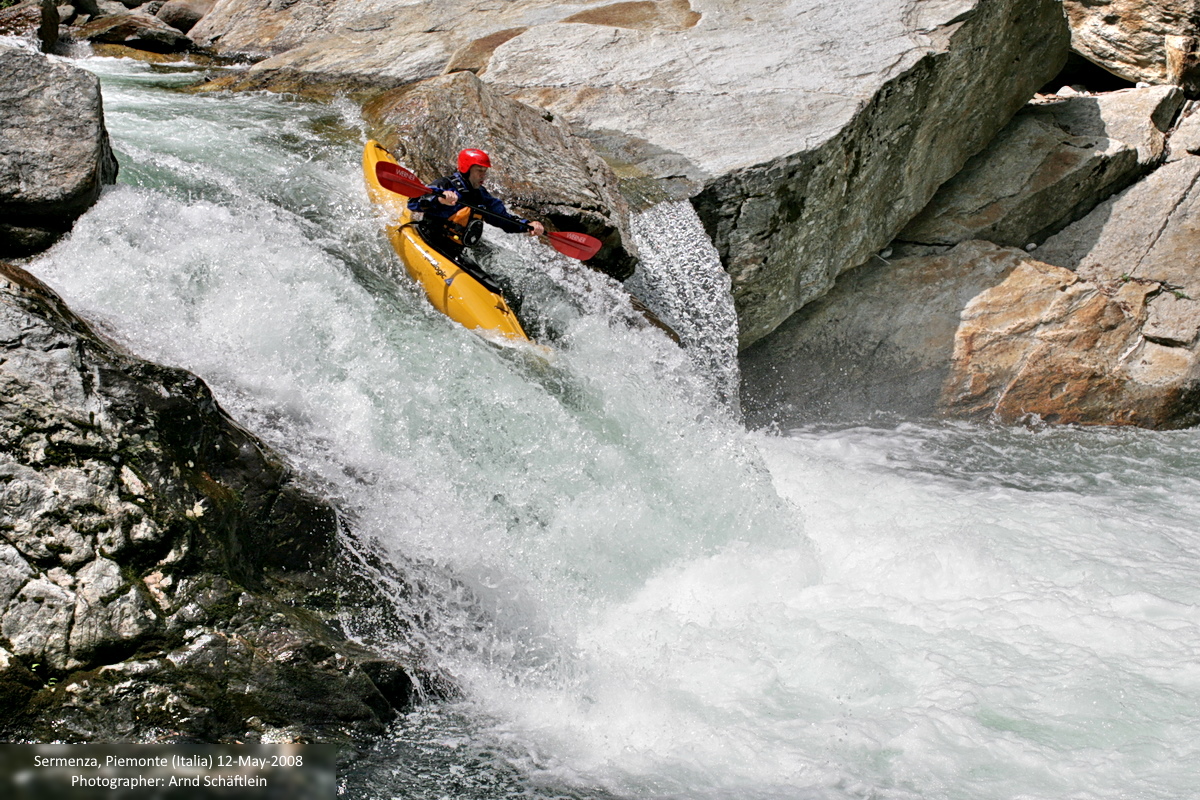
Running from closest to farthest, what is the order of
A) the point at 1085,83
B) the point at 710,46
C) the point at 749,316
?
the point at 749,316 → the point at 710,46 → the point at 1085,83

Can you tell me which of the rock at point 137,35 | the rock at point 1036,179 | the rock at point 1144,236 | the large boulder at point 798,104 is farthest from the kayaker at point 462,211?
the rock at point 137,35

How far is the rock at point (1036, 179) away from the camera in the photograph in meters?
7.46

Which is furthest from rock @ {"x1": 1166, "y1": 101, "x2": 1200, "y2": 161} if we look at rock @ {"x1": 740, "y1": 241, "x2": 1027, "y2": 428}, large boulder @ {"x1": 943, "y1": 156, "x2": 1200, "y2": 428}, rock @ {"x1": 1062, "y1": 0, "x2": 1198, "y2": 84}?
rock @ {"x1": 740, "y1": 241, "x2": 1027, "y2": 428}

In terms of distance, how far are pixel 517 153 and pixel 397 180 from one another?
875mm

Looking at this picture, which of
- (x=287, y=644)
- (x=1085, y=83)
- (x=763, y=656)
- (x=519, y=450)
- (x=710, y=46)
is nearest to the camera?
(x=287, y=644)

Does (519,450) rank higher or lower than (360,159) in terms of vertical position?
lower

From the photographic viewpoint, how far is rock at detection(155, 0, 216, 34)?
1052cm

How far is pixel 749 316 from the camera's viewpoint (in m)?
6.33

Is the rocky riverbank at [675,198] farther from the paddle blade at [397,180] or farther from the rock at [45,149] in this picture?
the paddle blade at [397,180]

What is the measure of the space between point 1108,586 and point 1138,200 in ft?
15.0

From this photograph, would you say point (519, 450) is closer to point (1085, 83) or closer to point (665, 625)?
point (665, 625)

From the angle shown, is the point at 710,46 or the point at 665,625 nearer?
the point at 665,625

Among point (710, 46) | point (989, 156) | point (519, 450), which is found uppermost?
point (710, 46)

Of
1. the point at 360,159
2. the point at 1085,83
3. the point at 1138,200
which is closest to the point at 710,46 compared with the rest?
the point at 360,159
